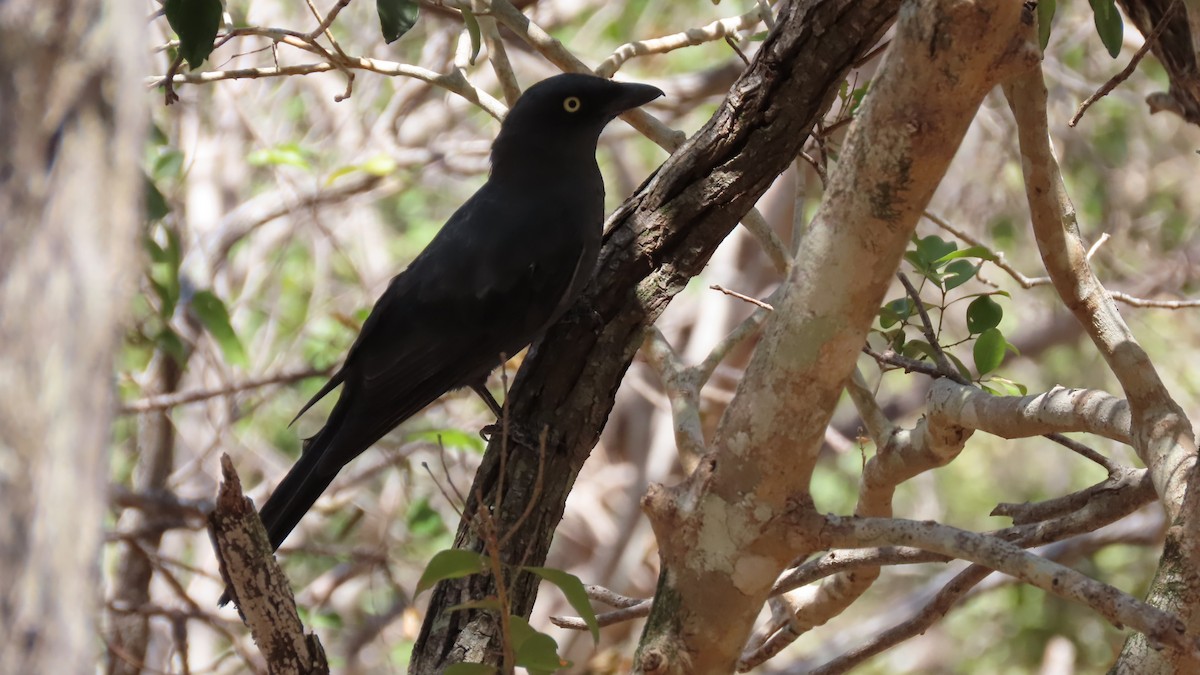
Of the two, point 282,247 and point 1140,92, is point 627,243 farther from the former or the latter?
point 1140,92

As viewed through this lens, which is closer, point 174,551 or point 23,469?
point 23,469

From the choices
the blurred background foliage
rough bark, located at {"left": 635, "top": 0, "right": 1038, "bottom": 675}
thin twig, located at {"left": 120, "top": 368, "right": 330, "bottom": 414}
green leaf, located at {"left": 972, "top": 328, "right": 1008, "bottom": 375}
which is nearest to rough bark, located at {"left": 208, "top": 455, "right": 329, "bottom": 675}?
rough bark, located at {"left": 635, "top": 0, "right": 1038, "bottom": 675}

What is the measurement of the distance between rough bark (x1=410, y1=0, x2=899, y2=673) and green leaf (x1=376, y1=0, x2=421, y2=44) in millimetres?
851

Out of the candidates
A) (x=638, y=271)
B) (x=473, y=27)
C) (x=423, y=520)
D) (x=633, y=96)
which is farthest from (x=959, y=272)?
(x=423, y=520)

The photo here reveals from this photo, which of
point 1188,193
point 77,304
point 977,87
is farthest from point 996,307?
point 1188,193

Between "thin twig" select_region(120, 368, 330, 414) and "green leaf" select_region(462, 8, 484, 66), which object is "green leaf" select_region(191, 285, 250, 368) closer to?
"thin twig" select_region(120, 368, 330, 414)

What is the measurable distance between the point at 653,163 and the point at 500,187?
23.2 ft

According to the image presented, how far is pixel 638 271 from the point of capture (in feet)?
11.8

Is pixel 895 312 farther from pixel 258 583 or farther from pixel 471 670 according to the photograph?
pixel 258 583

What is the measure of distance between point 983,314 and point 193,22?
2208 millimetres

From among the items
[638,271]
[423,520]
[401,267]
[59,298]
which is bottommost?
[59,298]

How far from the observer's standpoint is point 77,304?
4.02 feet

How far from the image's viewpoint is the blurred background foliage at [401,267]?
7.15 m

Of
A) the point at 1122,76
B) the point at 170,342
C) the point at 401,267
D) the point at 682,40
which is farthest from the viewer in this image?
the point at 401,267
